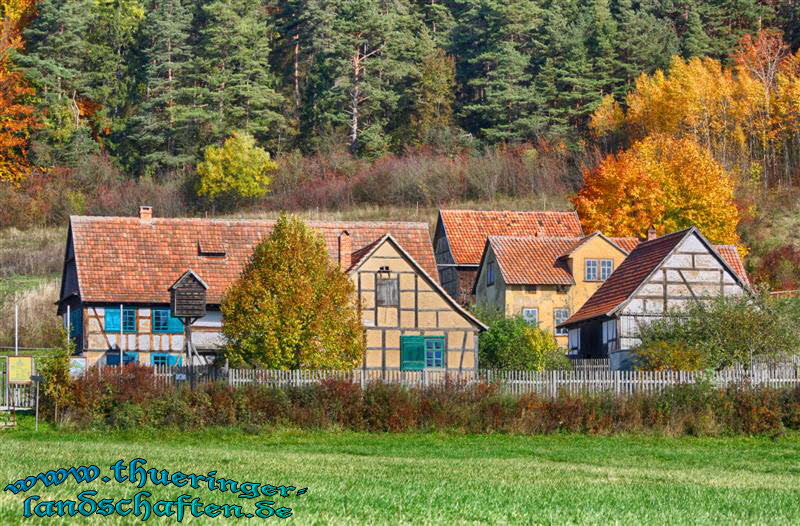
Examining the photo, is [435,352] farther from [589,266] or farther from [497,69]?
[497,69]

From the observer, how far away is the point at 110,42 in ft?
394

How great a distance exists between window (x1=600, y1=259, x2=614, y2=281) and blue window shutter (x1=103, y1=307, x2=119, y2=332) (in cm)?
2212

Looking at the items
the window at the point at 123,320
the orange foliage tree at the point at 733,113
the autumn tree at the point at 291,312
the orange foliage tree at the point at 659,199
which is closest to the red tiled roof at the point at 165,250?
the window at the point at 123,320

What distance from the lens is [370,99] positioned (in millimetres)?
112750

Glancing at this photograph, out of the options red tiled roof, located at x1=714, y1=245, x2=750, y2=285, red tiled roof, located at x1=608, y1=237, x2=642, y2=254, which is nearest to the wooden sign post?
red tiled roof, located at x1=608, y1=237, x2=642, y2=254

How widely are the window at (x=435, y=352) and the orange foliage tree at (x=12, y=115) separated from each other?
5751cm

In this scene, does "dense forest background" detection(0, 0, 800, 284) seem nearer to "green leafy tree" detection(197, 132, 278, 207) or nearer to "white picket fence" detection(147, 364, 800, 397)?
"green leafy tree" detection(197, 132, 278, 207)

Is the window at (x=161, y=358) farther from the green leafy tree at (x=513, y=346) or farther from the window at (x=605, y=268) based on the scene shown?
the window at (x=605, y=268)

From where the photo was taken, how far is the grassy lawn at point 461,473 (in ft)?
63.4

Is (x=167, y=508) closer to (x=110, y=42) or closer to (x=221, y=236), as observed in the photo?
(x=221, y=236)

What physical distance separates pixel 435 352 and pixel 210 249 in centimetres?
1101

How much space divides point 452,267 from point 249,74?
153 ft

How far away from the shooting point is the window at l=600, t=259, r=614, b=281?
64.5 m

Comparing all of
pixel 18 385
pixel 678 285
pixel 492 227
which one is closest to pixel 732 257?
pixel 678 285
